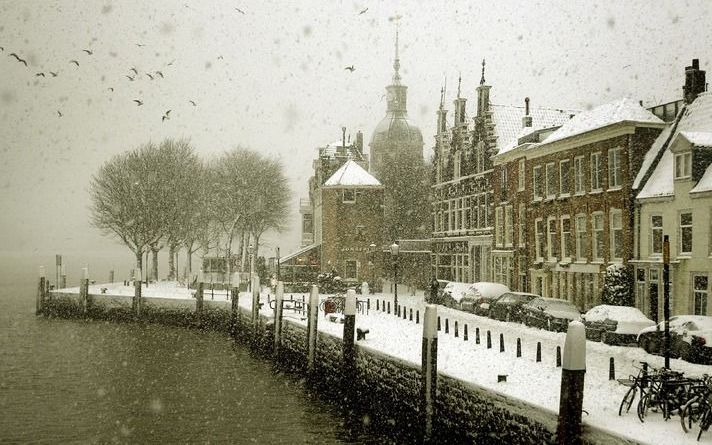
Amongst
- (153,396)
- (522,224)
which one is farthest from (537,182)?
(153,396)

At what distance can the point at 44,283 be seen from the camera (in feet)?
177

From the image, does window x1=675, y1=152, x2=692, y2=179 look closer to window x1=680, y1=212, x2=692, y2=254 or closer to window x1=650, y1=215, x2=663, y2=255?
window x1=680, y1=212, x2=692, y2=254

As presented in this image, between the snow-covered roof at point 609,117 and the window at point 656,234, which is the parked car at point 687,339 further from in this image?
the snow-covered roof at point 609,117

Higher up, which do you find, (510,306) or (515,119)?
(515,119)

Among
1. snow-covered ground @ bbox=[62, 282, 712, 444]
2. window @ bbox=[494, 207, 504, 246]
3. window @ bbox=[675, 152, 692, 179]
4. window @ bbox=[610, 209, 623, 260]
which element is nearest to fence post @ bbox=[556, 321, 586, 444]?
snow-covered ground @ bbox=[62, 282, 712, 444]

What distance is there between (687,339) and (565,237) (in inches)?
692

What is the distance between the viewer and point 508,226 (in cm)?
4444

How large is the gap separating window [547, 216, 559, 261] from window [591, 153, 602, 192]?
3.81 m

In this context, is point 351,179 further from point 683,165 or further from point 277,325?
point 683,165

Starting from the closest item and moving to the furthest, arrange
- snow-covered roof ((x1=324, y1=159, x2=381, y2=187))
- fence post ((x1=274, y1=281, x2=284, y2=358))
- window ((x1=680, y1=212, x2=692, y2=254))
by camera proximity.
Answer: window ((x1=680, y1=212, x2=692, y2=254))
fence post ((x1=274, y1=281, x2=284, y2=358))
snow-covered roof ((x1=324, y1=159, x2=381, y2=187))

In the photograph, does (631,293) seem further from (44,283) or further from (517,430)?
(44,283)

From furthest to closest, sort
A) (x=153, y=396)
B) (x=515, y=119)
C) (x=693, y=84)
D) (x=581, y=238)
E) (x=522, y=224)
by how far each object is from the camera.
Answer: (x=515, y=119) < (x=522, y=224) < (x=581, y=238) < (x=693, y=84) < (x=153, y=396)

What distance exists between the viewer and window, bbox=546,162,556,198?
129ft

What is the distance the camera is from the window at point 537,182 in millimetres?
41037
